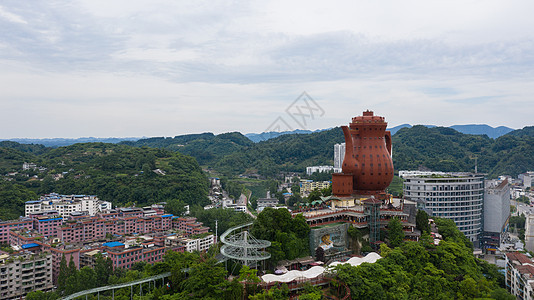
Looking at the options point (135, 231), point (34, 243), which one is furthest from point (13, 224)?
point (135, 231)

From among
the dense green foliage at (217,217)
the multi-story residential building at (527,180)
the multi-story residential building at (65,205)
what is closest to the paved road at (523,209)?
the multi-story residential building at (527,180)

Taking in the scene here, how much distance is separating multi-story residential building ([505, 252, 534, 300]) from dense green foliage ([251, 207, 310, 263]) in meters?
11.5

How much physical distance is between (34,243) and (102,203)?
63.5 ft

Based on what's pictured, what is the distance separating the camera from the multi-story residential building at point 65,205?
159 ft

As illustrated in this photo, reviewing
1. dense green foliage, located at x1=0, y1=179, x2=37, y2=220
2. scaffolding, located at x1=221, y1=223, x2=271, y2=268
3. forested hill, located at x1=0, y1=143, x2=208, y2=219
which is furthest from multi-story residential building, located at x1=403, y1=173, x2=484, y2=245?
dense green foliage, located at x1=0, y1=179, x2=37, y2=220

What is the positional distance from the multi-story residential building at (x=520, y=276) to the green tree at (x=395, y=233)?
674 centimetres

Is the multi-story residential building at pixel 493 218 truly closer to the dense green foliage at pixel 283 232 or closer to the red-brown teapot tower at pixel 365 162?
the red-brown teapot tower at pixel 365 162

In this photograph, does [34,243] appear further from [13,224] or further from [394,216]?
[394,216]

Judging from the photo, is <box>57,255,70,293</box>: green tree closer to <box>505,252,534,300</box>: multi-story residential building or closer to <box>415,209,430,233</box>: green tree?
<box>415,209,430,233</box>: green tree

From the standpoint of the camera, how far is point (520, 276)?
2386 centimetres

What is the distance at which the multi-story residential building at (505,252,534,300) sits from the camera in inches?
876

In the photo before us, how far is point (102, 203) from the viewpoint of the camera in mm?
54719

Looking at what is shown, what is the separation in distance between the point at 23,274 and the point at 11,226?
42.6 feet

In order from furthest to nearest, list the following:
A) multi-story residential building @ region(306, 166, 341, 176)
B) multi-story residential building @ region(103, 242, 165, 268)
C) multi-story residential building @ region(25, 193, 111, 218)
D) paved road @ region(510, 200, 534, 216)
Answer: multi-story residential building @ region(306, 166, 341, 176) < paved road @ region(510, 200, 534, 216) < multi-story residential building @ region(25, 193, 111, 218) < multi-story residential building @ region(103, 242, 165, 268)
